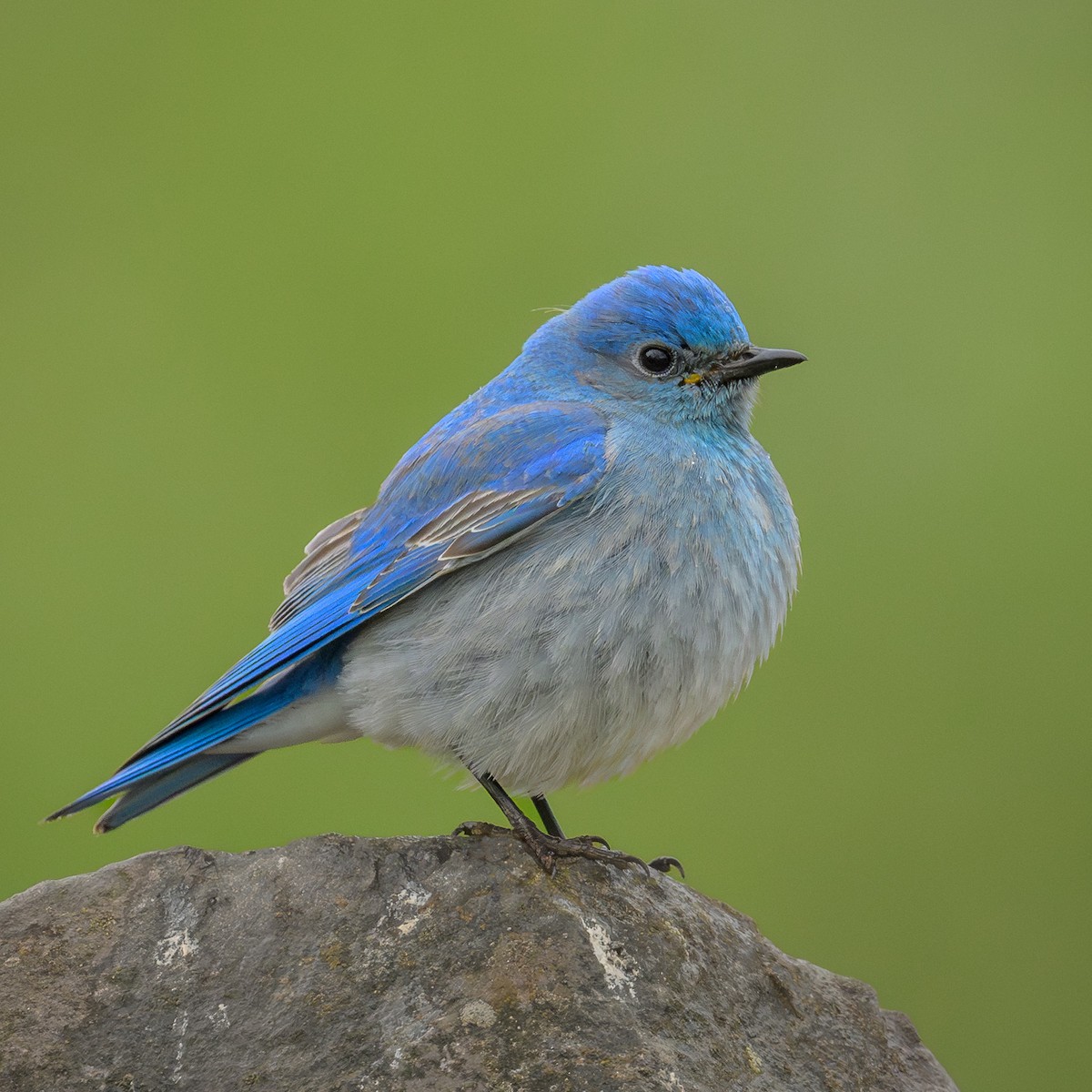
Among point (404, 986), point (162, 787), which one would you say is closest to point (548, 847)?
point (404, 986)

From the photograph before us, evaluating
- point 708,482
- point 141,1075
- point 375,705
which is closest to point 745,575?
point 708,482

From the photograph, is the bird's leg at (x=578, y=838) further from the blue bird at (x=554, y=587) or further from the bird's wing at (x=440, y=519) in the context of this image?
the bird's wing at (x=440, y=519)

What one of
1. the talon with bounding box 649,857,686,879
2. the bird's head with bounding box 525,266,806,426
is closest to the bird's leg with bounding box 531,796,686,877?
the talon with bounding box 649,857,686,879

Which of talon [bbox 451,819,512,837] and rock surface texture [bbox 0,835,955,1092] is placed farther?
talon [bbox 451,819,512,837]

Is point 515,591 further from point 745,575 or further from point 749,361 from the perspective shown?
point 749,361

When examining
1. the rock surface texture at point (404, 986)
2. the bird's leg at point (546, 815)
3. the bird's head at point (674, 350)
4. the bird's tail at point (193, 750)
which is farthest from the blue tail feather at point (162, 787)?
the bird's head at point (674, 350)

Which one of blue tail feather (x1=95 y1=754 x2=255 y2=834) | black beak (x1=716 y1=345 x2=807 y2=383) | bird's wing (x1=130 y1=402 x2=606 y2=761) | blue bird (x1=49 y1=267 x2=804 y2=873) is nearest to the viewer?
blue bird (x1=49 y1=267 x2=804 y2=873)

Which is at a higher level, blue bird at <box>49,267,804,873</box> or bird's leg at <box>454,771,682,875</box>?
blue bird at <box>49,267,804,873</box>

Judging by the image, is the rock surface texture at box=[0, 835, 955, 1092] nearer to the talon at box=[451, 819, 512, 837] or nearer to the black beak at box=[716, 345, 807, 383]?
the talon at box=[451, 819, 512, 837]
